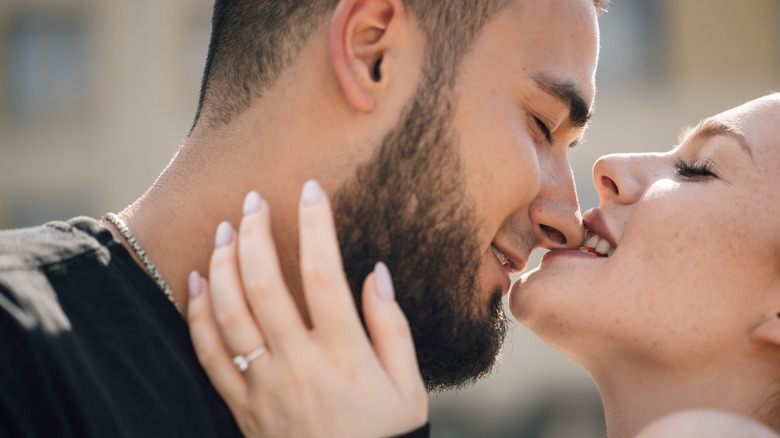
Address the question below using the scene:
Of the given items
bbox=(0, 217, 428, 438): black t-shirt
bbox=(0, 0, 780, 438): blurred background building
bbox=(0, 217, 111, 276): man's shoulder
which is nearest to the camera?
bbox=(0, 217, 428, 438): black t-shirt

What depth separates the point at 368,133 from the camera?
2164mm

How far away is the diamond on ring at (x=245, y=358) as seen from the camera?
1793 millimetres

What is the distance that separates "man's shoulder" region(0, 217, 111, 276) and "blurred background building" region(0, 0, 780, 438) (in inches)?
419

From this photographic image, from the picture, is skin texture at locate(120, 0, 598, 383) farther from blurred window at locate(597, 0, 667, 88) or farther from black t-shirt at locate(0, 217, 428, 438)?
blurred window at locate(597, 0, 667, 88)

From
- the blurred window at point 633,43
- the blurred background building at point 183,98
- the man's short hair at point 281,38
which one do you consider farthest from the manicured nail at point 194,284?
the blurred window at point 633,43

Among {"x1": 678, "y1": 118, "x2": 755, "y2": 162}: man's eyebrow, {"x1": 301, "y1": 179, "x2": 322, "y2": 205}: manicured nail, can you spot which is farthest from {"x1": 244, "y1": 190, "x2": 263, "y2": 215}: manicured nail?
{"x1": 678, "y1": 118, "x2": 755, "y2": 162}: man's eyebrow

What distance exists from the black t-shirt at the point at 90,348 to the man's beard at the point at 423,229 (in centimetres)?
50

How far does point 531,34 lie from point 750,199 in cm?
84

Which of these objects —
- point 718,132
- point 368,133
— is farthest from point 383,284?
point 718,132

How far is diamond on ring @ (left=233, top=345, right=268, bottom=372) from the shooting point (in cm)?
179

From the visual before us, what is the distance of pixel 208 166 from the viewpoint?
2.14 metres

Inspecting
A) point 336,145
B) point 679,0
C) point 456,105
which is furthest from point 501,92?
point 679,0

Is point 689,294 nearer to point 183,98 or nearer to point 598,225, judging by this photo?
point 598,225

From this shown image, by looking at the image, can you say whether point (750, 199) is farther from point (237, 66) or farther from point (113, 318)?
point (113, 318)
